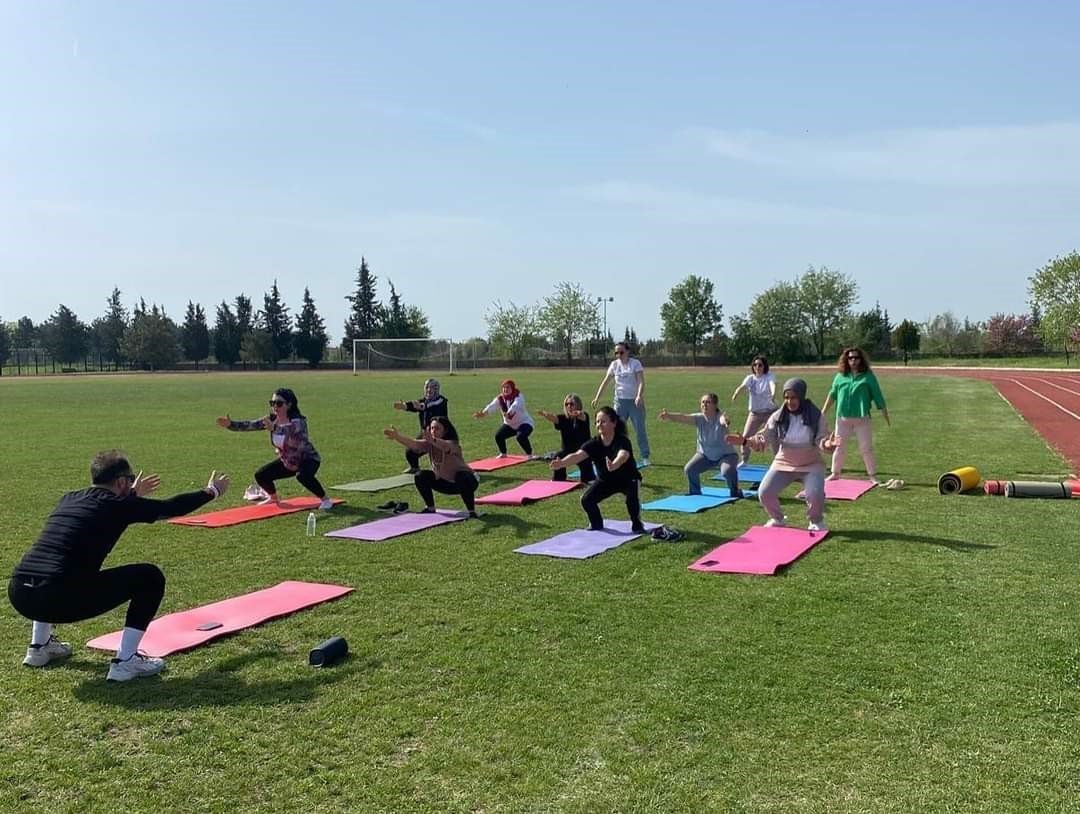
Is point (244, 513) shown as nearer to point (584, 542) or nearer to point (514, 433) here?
point (584, 542)

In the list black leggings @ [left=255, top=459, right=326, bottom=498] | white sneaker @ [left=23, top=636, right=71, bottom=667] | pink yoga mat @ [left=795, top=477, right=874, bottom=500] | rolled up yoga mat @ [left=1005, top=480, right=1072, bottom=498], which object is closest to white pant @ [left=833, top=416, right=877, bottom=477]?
pink yoga mat @ [left=795, top=477, right=874, bottom=500]

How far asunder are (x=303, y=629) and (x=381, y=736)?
1.97 m

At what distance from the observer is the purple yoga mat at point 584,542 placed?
27.8 feet

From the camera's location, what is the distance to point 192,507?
5918 millimetres

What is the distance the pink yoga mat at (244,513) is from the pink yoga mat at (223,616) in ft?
10.4

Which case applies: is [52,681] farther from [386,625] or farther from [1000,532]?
[1000,532]

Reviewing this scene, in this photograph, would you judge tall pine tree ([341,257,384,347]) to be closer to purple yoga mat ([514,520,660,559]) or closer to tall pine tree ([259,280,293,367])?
tall pine tree ([259,280,293,367])

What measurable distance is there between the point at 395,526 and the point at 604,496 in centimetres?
243

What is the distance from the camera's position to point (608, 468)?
961 cm

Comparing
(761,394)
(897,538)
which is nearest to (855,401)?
(761,394)

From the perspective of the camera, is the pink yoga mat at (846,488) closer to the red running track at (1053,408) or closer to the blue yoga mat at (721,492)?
the blue yoga mat at (721,492)

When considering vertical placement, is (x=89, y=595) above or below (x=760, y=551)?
above

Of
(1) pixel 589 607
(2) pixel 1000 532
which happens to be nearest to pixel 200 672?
(1) pixel 589 607

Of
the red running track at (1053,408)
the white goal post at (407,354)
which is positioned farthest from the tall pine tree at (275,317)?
the red running track at (1053,408)
